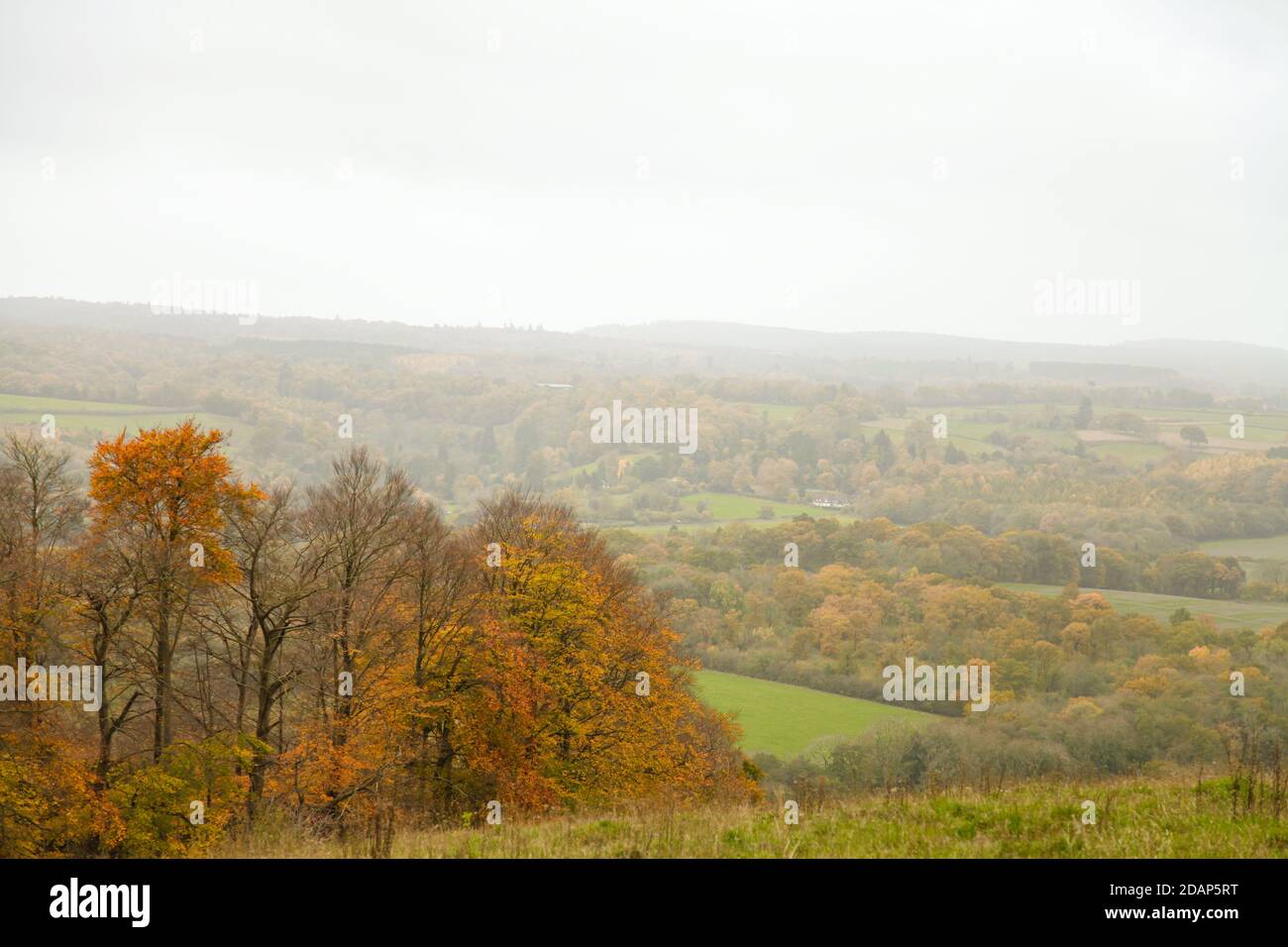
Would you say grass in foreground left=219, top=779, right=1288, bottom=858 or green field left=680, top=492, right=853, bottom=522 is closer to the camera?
grass in foreground left=219, top=779, right=1288, bottom=858

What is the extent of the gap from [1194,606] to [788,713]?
5330cm

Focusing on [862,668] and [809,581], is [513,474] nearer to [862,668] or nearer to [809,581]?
[809,581]

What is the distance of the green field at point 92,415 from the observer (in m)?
123

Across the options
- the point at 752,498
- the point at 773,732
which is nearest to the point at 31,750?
the point at 773,732

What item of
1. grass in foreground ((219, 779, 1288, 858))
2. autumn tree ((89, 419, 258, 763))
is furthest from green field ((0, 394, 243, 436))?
grass in foreground ((219, 779, 1288, 858))

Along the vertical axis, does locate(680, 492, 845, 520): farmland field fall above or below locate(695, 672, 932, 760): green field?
above

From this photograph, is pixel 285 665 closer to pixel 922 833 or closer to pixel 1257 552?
pixel 922 833

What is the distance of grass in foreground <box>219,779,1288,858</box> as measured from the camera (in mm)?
7879

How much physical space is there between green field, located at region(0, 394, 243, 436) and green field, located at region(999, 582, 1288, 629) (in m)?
107

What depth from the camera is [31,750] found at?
21047 millimetres

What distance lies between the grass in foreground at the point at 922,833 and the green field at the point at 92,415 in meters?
120

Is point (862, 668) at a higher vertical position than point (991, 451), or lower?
lower

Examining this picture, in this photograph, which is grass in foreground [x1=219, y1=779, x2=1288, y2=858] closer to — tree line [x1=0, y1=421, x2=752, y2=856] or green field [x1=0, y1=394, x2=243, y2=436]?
tree line [x1=0, y1=421, x2=752, y2=856]
